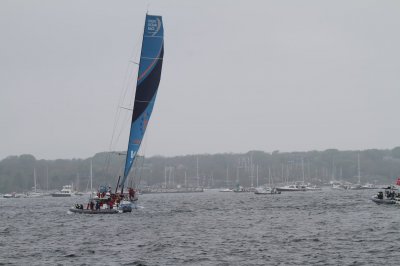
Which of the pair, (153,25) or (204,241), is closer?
(204,241)

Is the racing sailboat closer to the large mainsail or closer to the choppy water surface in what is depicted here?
the large mainsail

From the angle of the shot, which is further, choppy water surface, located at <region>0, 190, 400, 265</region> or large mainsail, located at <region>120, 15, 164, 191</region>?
large mainsail, located at <region>120, 15, 164, 191</region>

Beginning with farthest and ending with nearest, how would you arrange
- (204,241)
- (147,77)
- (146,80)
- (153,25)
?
(153,25), (146,80), (147,77), (204,241)

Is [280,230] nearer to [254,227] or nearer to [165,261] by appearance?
[254,227]

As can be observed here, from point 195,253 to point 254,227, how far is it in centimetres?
1662

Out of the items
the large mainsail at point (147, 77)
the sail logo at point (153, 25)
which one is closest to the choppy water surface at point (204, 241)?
the large mainsail at point (147, 77)

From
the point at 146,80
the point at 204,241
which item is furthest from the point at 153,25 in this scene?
the point at 204,241

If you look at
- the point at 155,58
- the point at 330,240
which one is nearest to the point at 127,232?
the point at 330,240

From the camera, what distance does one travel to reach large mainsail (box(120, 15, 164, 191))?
7194cm

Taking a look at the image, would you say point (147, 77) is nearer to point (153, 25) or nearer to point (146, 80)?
point (146, 80)

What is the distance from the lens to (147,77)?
71.9m

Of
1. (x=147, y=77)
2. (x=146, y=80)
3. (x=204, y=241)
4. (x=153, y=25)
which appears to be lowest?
(x=204, y=241)

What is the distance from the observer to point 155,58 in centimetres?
7206

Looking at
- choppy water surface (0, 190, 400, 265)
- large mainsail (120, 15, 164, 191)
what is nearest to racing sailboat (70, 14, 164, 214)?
large mainsail (120, 15, 164, 191)
